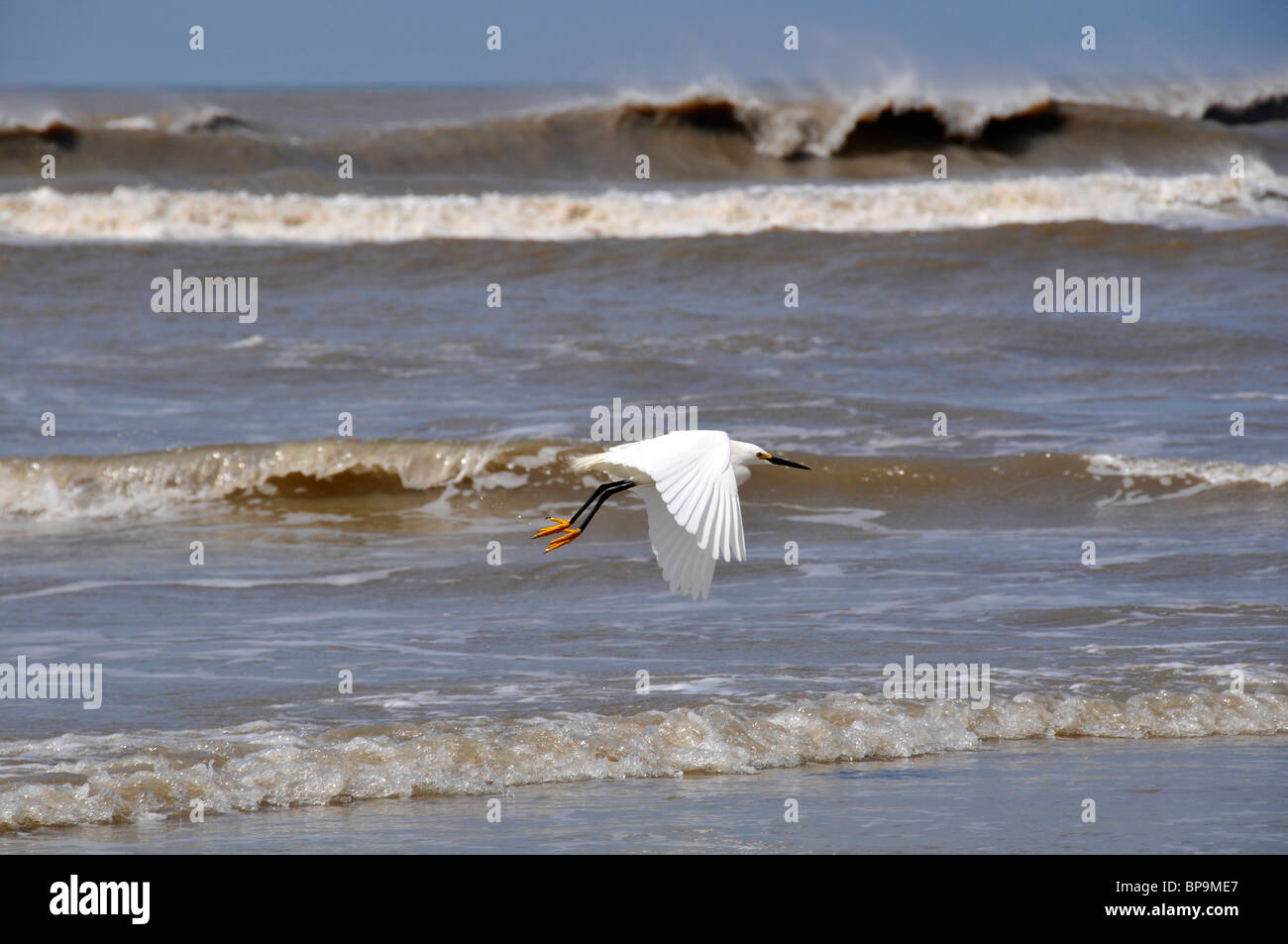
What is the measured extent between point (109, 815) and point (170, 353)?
7.84m

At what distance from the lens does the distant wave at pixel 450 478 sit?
8031 millimetres

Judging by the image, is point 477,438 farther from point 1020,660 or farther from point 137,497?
point 1020,660

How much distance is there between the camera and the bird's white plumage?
3.62 meters

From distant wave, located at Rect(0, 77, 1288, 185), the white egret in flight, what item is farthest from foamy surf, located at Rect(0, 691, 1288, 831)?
distant wave, located at Rect(0, 77, 1288, 185)

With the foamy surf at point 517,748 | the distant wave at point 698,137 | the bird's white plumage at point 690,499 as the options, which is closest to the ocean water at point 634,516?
the foamy surf at point 517,748

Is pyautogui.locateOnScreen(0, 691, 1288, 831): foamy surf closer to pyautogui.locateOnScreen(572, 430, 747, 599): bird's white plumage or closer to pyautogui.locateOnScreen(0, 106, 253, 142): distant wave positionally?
pyautogui.locateOnScreen(572, 430, 747, 599): bird's white plumage

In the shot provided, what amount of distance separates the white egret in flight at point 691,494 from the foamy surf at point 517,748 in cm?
55

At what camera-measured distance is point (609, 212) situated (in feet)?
55.8

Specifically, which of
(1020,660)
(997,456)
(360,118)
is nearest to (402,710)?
(1020,660)

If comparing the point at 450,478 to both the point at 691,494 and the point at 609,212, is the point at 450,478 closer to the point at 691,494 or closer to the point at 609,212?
the point at 691,494

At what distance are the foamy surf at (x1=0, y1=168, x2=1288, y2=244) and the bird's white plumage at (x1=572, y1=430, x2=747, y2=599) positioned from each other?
478 inches

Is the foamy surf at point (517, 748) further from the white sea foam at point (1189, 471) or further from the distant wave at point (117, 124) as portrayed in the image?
the distant wave at point (117, 124)

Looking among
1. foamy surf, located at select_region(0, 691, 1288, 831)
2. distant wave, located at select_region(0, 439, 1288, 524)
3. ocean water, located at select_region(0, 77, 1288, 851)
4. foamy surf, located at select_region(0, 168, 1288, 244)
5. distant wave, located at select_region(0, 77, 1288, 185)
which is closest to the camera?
foamy surf, located at select_region(0, 691, 1288, 831)

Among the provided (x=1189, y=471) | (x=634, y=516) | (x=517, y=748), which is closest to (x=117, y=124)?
(x=634, y=516)
